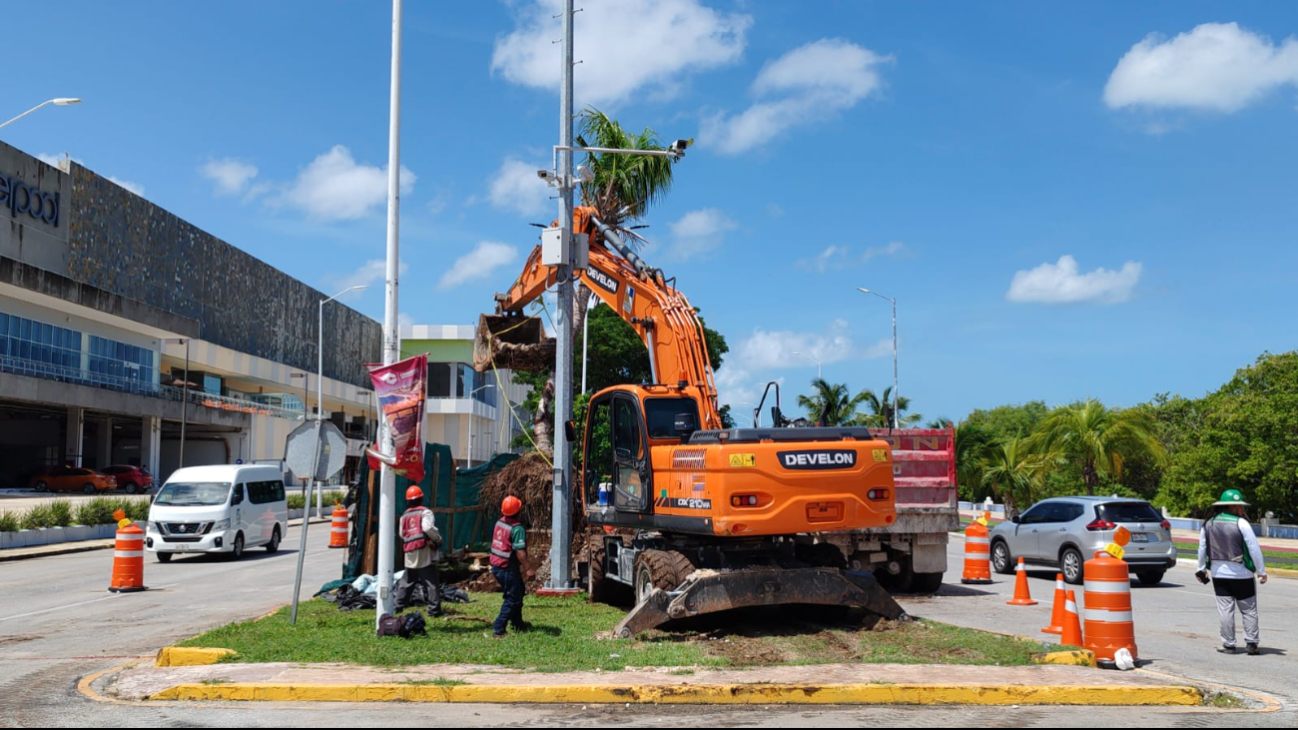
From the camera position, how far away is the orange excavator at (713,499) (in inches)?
455

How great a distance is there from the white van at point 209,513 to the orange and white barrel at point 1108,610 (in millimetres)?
20694

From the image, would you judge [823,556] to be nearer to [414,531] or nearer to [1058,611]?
[1058,611]

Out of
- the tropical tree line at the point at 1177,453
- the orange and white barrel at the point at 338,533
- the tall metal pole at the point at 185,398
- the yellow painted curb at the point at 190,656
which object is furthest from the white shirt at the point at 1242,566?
the tall metal pole at the point at 185,398

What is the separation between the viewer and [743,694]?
8.88 meters

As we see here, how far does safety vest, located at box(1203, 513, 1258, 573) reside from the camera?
1162 centimetres

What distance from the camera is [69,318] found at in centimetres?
5553

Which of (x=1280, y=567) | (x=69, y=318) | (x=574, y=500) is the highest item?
(x=69, y=318)

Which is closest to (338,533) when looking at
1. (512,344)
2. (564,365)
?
(512,344)

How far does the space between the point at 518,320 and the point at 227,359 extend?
5961 centimetres

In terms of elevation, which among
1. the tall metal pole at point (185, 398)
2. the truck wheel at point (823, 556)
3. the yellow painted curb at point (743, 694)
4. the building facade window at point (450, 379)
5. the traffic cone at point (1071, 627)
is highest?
the building facade window at point (450, 379)

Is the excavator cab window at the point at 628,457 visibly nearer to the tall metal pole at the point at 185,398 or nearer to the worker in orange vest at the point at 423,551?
the worker in orange vest at the point at 423,551

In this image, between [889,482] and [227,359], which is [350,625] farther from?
[227,359]

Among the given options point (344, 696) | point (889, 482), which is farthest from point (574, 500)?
point (344, 696)

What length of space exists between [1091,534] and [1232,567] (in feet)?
25.6
